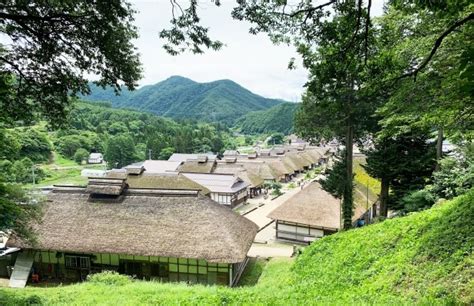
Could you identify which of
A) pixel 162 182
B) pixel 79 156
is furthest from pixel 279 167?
pixel 79 156

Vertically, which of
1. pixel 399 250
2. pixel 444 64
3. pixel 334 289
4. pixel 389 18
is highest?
pixel 389 18

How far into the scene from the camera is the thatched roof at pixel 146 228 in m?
17.4

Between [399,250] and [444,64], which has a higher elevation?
[444,64]

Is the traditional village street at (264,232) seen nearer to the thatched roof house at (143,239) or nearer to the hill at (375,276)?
the thatched roof house at (143,239)

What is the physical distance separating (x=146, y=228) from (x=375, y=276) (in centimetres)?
1298

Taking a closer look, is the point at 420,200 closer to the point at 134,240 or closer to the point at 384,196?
the point at 384,196

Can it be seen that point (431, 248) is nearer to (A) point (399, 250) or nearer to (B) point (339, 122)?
(A) point (399, 250)

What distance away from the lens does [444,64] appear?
999 centimetres

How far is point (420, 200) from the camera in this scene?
17219 millimetres

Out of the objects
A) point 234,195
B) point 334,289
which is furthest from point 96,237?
point 234,195

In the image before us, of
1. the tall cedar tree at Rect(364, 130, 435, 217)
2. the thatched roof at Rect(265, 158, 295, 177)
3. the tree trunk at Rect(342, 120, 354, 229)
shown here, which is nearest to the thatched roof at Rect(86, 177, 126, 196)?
the tree trunk at Rect(342, 120, 354, 229)

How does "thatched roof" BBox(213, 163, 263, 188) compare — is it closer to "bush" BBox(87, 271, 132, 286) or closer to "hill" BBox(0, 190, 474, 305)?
"bush" BBox(87, 271, 132, 286)

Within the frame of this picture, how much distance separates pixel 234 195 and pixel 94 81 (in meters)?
32.2

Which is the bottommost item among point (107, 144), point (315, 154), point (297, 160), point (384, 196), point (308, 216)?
point (308, 216)
